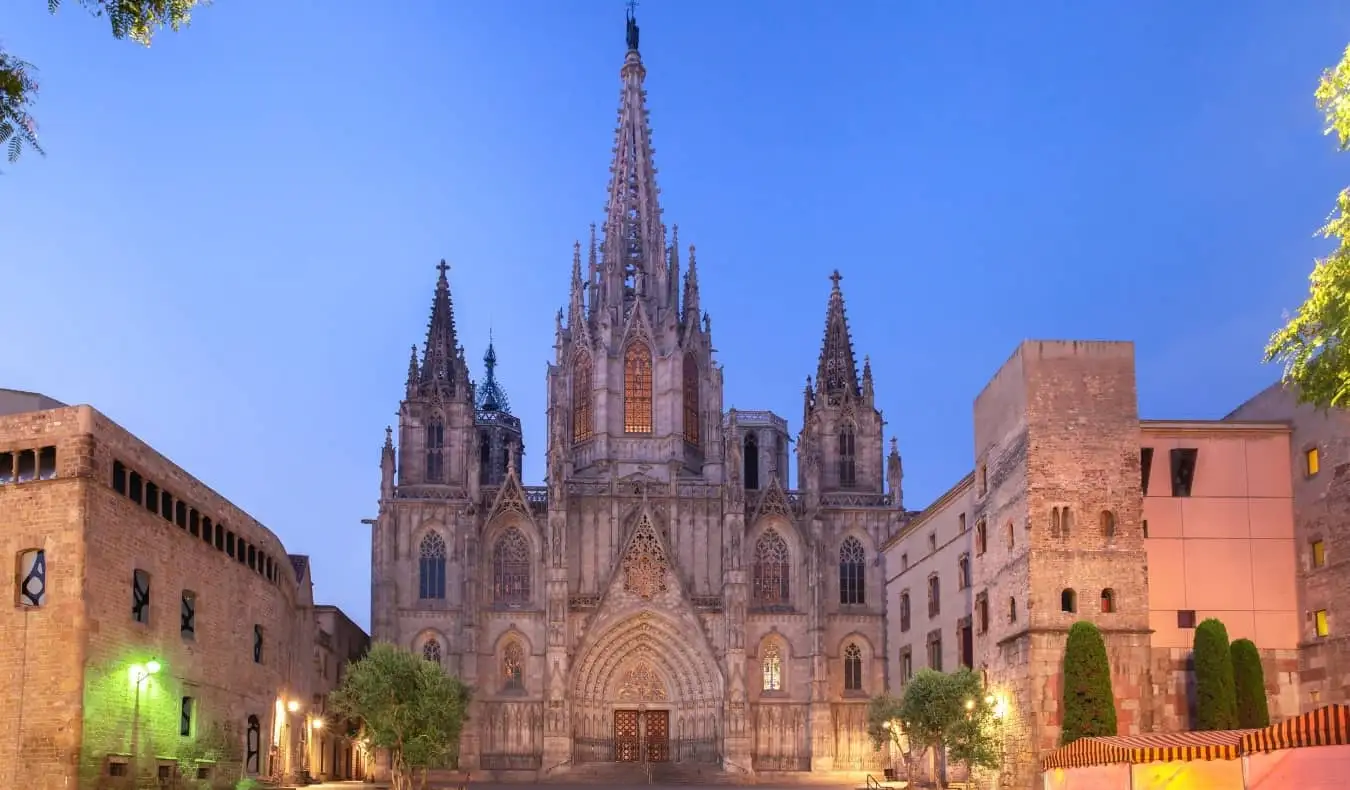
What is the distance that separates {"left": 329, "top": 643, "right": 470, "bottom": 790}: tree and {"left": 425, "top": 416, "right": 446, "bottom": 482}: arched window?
71.9ft

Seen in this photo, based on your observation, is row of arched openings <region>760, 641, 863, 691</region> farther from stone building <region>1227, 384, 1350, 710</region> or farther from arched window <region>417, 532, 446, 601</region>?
stone building <region>1227, 384, 1350, 710</region>

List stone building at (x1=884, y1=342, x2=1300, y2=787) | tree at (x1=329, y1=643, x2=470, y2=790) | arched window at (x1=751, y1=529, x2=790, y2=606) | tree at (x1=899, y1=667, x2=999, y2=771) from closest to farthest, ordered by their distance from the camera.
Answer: stone building at (x1=884, y1=342, x2=1300, y2=787)
tree at (x1=899, y1=667, x2=999, y2=771)
tree at (x1=329, y1=643, x2=470, y2=790)
arched window at (x1=751, y1=529, x2=790, y2=606)

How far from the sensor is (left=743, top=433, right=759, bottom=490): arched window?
266 ft

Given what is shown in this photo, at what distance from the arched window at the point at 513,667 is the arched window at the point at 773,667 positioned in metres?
9.94

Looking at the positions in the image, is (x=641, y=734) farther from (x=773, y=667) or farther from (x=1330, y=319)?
(x=1330, y=319)

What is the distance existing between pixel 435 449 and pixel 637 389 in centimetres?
945

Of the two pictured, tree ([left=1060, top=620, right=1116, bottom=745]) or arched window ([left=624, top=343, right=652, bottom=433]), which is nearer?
tree ([left=1060, top=620, right=1116, bottom=745])

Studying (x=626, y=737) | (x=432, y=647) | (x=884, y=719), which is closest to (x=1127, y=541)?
(x=884, y=719)

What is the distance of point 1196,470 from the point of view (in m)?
38.9

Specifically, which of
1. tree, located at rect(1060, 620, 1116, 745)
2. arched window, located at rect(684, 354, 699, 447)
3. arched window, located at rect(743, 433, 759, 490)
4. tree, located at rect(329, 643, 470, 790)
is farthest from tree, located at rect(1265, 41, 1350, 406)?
arched window, located at rect(743, 433, 759, 490)

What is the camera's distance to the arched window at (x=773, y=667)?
63.7 meters

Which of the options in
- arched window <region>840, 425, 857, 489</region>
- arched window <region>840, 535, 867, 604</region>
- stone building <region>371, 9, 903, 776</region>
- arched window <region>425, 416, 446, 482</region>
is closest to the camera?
stone building <region>371, 9, 903, 776</region>

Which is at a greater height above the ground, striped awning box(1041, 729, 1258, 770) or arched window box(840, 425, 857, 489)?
arched window box(840, 425, 857, 489)

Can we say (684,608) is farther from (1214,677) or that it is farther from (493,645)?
(1214,677)
